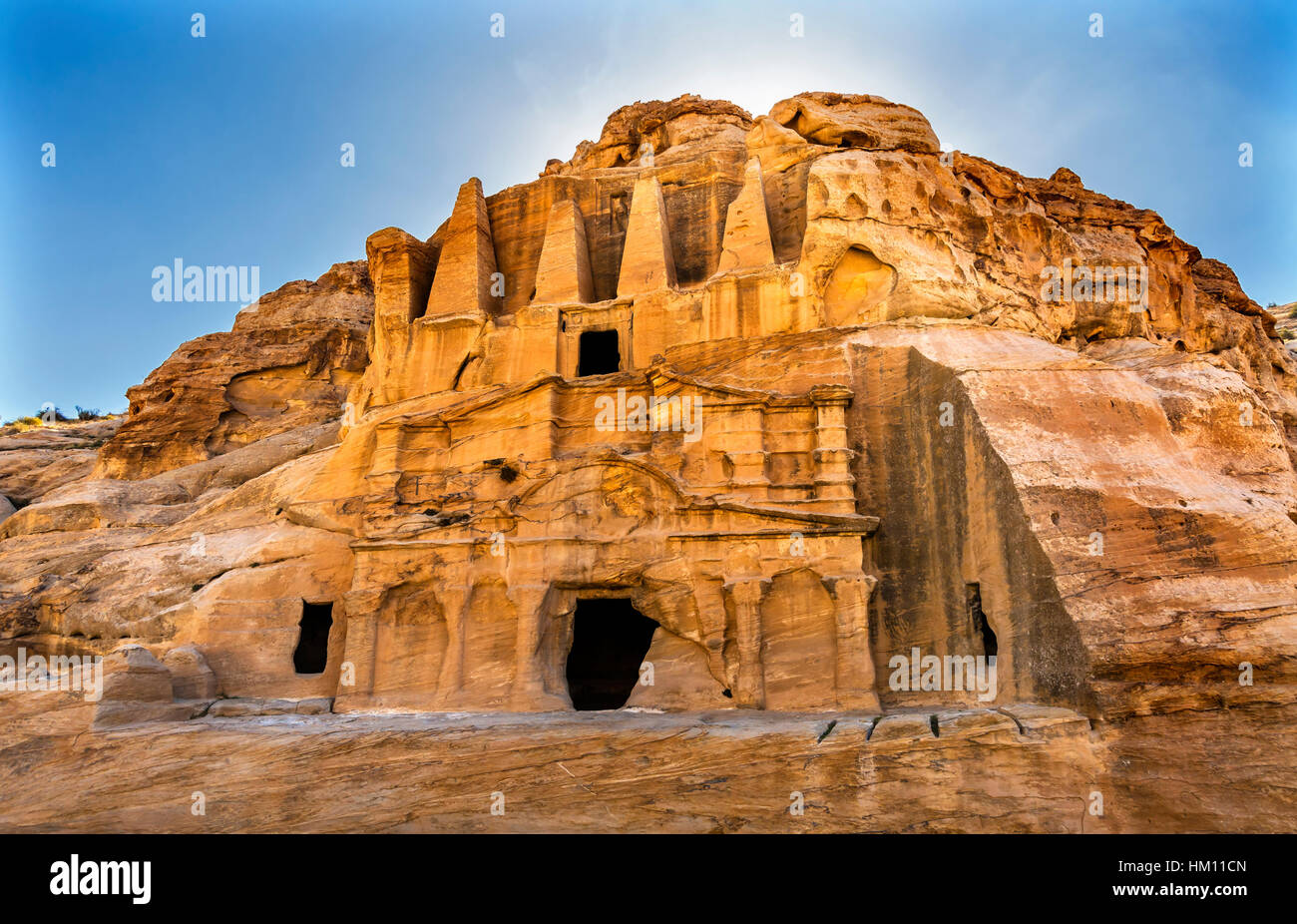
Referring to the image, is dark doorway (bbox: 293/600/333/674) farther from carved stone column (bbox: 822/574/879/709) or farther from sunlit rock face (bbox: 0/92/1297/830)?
carved stone column (bbox: 822/574/879/709)

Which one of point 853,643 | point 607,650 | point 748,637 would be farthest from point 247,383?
point 853,643

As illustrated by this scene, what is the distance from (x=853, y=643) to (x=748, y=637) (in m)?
1.60

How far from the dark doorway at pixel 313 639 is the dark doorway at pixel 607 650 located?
15.8 ft

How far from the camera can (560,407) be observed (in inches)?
710

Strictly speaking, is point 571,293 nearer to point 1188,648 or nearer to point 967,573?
point 967,573

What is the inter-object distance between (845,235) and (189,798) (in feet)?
49.6

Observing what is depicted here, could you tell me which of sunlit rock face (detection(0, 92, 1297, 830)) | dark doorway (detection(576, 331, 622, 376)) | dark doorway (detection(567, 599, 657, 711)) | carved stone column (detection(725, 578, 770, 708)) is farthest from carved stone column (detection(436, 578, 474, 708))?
dark doorway (detection(576, 331, 622, 376))

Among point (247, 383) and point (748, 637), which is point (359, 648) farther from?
point (247, 383)

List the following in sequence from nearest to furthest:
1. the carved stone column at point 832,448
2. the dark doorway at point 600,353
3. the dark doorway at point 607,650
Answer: the carved stone column at point 832,448 < the dark doorway at point 607,650 < the dark doorway at point 600,353

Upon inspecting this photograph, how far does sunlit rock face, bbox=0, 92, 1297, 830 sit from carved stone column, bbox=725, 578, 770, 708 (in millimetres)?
51

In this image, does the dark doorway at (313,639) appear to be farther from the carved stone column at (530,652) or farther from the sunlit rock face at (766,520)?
the carved stone column at (530,652)

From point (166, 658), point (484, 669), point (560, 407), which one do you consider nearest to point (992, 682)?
point (484, 669)

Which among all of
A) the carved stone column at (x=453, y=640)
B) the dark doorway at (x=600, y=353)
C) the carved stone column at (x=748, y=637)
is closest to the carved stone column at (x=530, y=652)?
the carved stone column at (x=453, y=640)

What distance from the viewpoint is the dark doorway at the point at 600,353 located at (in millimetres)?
21844
